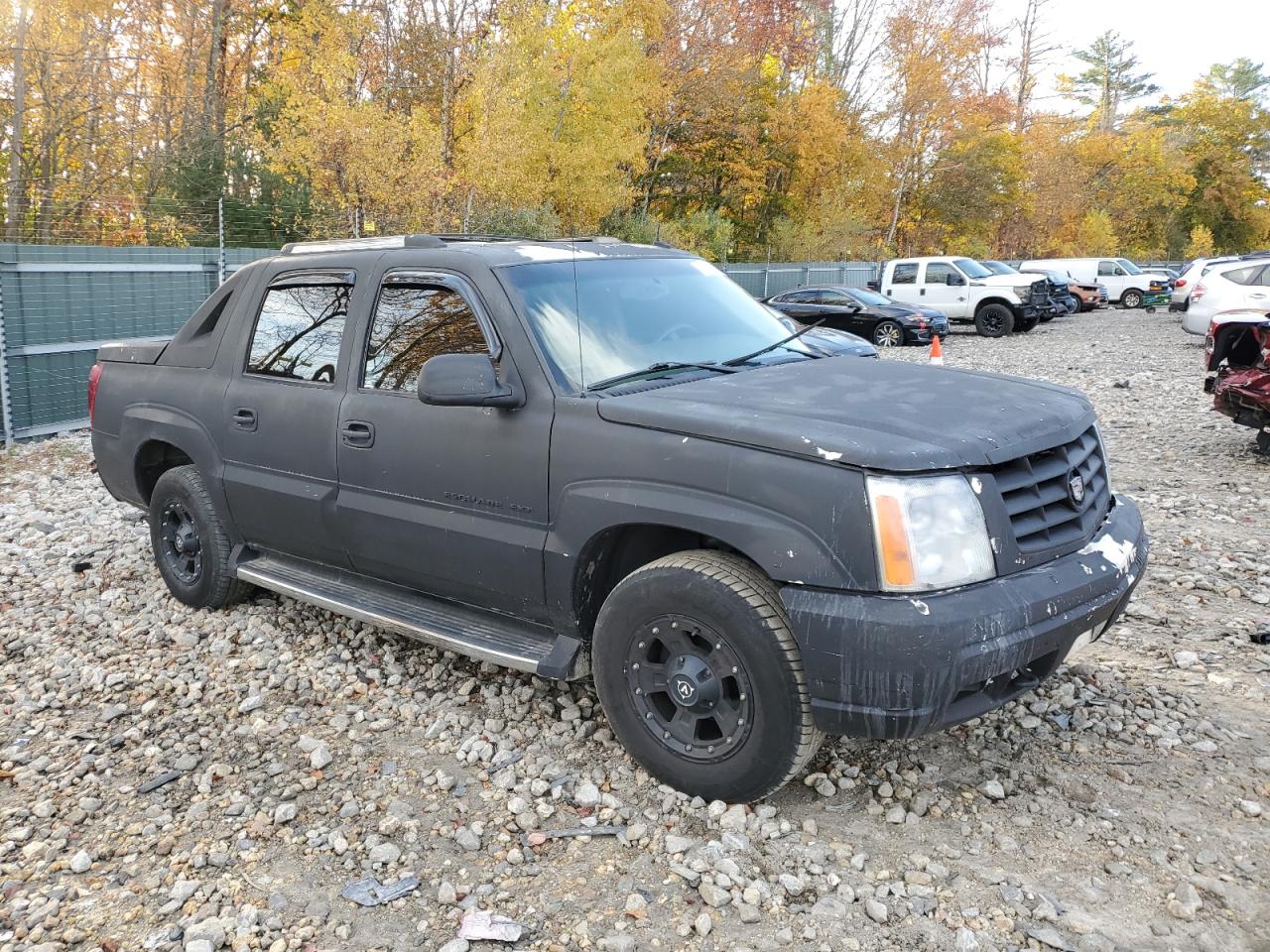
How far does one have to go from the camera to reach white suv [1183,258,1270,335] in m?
17.3

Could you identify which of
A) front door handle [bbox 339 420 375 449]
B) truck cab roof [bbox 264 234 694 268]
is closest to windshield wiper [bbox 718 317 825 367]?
truck cab roof [bbox 264 234 694 268]

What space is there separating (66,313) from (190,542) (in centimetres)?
660

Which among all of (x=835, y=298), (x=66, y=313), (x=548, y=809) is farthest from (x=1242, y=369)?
(x=835, y=298)

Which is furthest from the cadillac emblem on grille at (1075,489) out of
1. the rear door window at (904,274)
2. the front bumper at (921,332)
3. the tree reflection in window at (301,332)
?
the rear door window at (904,274)

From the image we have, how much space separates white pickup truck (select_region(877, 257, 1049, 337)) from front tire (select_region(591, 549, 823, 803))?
71.8ft

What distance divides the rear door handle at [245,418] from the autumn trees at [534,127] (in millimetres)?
9606

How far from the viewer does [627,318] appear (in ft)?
13.0

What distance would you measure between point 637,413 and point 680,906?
152 centimetres

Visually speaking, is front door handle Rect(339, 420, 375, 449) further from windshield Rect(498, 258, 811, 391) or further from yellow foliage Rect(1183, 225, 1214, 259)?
yellow foliage Rect(1183, 225, 1214, 259)

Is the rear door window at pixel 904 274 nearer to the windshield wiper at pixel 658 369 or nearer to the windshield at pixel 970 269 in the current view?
the windshield at pixel 970 269

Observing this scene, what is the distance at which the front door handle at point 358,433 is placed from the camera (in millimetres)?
4066

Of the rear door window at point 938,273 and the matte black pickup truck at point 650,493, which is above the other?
the rear door window at point 938,273

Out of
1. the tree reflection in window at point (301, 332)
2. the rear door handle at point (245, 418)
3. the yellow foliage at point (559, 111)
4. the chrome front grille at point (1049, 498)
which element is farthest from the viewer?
the yellow foliage at point (559, 111)

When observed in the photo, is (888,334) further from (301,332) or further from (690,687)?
(690,687)
